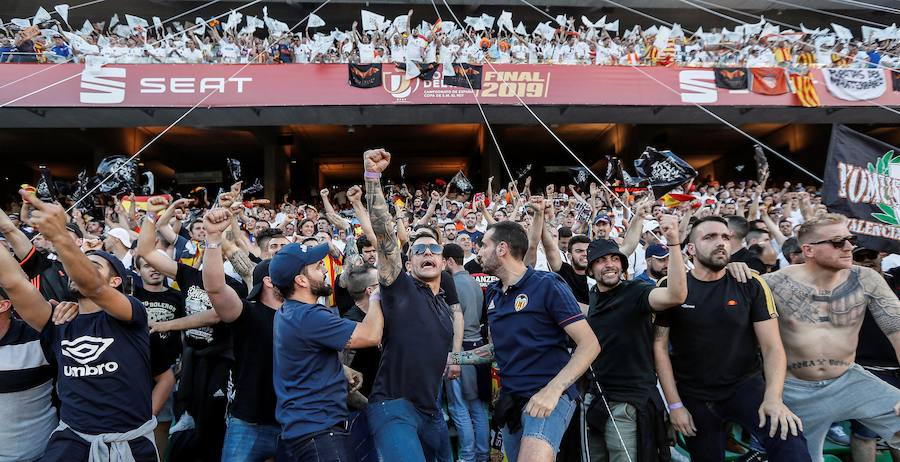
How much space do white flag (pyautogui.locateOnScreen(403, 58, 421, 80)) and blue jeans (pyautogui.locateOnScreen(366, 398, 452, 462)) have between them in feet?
37.8

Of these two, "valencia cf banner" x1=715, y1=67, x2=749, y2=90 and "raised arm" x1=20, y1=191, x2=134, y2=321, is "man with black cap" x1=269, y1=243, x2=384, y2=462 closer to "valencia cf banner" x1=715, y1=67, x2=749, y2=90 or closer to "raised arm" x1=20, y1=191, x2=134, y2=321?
"raised arm" x1=20, y1=191, x2=134, y2=321

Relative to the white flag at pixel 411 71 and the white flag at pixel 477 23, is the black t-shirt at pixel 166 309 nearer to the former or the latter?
the white flag at pixel 411 71

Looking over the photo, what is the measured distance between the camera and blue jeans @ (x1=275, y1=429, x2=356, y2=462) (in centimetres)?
274

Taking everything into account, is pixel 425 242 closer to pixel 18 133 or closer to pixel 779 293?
pixel 779 293

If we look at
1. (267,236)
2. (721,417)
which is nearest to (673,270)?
(721,417)

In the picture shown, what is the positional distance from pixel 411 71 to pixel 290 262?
1123 centimetres

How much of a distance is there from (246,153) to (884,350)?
82.1 ft

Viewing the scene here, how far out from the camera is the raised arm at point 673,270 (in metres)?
3.06

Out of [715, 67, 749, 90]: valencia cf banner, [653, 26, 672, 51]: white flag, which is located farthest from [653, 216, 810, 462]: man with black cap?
[653, 26, 672, 51]: white flag

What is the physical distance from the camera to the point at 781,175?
78.0 feet

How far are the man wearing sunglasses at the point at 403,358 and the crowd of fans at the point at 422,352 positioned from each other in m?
0.01

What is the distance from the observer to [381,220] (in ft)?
9.50

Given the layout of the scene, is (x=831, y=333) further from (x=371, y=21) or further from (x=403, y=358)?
(x=371, y=21)

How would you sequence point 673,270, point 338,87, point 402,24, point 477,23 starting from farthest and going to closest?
point 477,23 < point 402,24 < point 338,87 < point 673,270
